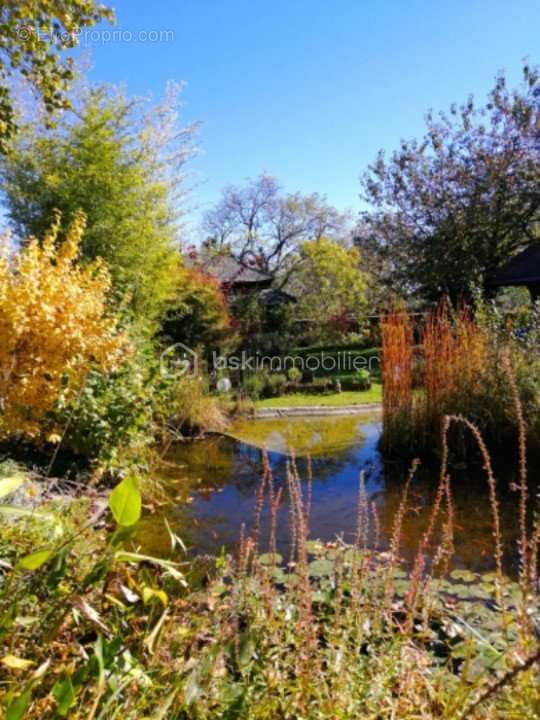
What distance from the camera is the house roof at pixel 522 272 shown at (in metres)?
10.5

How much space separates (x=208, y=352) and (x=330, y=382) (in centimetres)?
248

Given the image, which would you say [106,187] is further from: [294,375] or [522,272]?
[522,272]

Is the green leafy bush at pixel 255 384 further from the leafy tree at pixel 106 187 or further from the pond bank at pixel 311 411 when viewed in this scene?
the leafy tree at pixel 106 187

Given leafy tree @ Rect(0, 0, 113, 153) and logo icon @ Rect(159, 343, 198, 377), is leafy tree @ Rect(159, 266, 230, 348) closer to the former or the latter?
logo icon @ Rect(159, 343, 198, 377)

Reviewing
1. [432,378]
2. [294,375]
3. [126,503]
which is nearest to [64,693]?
[126,503]

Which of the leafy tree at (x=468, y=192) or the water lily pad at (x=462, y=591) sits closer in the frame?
the water lily pad at (x=462, y=591)

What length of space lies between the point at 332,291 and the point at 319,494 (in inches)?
547

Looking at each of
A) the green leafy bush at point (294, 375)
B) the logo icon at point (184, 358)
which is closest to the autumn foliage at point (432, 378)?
the logo icon at point (184, 358)

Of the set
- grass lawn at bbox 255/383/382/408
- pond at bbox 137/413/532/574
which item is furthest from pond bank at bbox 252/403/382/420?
pond at bbox 137/413/532/574

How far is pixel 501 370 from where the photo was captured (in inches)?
184

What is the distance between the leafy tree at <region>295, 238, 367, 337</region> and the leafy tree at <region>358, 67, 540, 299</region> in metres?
1.96

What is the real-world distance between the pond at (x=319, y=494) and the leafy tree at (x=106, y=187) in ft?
6.33

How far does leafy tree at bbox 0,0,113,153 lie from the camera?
339 cm

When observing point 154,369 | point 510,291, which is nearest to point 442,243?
point 510,291
